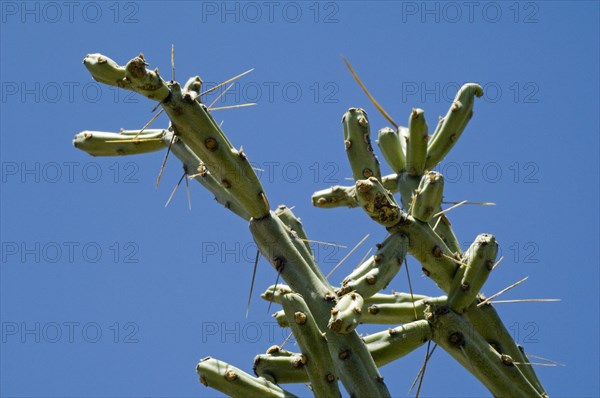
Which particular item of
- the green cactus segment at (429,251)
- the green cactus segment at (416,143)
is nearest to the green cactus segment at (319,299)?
the green cactus segment at (429,251)

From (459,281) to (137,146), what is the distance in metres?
1.50

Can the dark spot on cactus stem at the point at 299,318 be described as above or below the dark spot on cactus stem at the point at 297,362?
above

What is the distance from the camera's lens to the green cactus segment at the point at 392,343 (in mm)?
3811

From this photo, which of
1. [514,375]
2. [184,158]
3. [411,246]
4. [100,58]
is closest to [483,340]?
[514,375]

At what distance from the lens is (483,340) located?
13.1 feet

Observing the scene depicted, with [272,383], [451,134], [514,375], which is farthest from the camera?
[451,134]

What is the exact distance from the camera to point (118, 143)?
4129mm

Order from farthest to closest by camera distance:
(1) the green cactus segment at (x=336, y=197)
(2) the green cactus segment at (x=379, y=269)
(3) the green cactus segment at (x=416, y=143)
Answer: (1) the green cactus segment at (x=336, y=197)
(3) the green cactus segment at (x=416, y=143)
(2) the green cactus segment at (x=379, y=269)

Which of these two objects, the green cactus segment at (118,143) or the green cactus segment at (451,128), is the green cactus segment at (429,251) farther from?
the green cactus segment at (118,143)

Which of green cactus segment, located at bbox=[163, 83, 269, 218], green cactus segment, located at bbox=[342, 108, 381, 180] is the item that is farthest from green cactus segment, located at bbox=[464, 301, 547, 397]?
green cactus segment, located at bbox=[163, 83, 269, 218]

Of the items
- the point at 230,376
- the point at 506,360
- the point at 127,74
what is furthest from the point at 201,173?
the point at 506,360

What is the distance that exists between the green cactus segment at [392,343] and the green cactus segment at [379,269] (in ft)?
0.73

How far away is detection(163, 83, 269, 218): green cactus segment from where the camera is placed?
3562 millimetres

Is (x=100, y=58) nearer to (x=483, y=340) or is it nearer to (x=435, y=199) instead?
(x=435, y=199)
